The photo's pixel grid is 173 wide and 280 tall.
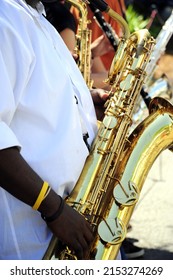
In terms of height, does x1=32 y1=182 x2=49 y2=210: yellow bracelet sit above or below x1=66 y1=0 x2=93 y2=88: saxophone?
below

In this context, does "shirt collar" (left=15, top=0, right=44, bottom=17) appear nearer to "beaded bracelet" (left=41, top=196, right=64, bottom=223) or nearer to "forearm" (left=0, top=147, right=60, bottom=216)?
"forearm" (left=0, top=147, right=60, bottom=216)

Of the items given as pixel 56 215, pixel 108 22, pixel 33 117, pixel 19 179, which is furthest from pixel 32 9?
pixel 108 22

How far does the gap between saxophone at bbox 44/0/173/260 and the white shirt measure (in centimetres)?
11

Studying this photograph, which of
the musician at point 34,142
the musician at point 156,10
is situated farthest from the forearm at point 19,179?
the musician at point 156,10

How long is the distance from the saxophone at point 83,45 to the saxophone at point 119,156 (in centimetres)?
49

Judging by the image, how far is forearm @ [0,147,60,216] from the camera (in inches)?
69.4

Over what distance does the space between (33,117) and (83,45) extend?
5.37ft

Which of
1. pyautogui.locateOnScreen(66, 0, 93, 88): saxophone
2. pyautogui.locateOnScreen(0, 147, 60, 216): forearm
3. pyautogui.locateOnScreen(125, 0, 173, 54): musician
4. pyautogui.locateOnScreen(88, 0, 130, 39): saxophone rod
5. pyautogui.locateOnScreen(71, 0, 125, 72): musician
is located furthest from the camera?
pyautogui.locateOnScreen(125, 0, 173, 54): musician

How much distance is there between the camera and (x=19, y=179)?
5.85 ft

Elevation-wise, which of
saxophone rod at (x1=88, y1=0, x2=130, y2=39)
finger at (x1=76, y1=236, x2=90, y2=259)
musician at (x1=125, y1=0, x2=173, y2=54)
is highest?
saxophone rod at (x1=88, y1=0, x2=130, y2=39)

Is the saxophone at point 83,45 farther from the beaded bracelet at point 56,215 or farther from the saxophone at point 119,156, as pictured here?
the beaded bracelet at point 56,215

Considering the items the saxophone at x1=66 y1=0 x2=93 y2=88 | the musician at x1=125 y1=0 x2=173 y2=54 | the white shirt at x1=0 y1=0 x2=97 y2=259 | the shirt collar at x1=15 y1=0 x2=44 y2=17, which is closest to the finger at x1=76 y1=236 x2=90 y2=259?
the white shirt at x1=0 y1=0 x2=97 y2=259
